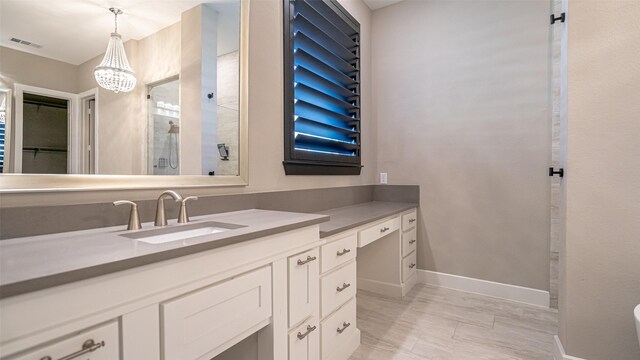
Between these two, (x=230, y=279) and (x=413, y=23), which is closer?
(x=230, y=279)

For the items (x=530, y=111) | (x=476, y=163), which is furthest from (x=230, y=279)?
(x=530, y=111)

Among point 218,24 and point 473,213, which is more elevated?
point 218,24

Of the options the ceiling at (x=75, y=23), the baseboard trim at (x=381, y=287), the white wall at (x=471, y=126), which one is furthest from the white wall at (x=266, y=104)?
the white wall at (x=471, y=126)

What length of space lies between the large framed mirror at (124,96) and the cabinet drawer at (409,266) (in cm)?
172

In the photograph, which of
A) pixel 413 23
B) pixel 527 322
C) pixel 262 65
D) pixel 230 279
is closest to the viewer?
pixel 230 279

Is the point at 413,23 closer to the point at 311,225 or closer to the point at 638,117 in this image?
the point at 638,117

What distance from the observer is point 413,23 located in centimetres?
300

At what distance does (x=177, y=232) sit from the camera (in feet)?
4.10

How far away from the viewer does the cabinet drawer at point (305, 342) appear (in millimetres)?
1276

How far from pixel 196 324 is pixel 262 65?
150cm

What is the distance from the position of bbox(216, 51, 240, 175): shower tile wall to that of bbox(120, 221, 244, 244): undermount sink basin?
37 centimetres

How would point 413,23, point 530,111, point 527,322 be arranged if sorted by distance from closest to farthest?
point 527,322, point 530,111, point 413,23

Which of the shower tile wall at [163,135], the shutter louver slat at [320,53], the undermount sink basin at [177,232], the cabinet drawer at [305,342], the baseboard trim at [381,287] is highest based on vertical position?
the shutter louver slat at [320,53]

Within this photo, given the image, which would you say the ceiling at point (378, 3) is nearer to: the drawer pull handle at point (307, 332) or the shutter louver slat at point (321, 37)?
the shutter louver slat at point (321, 37)
